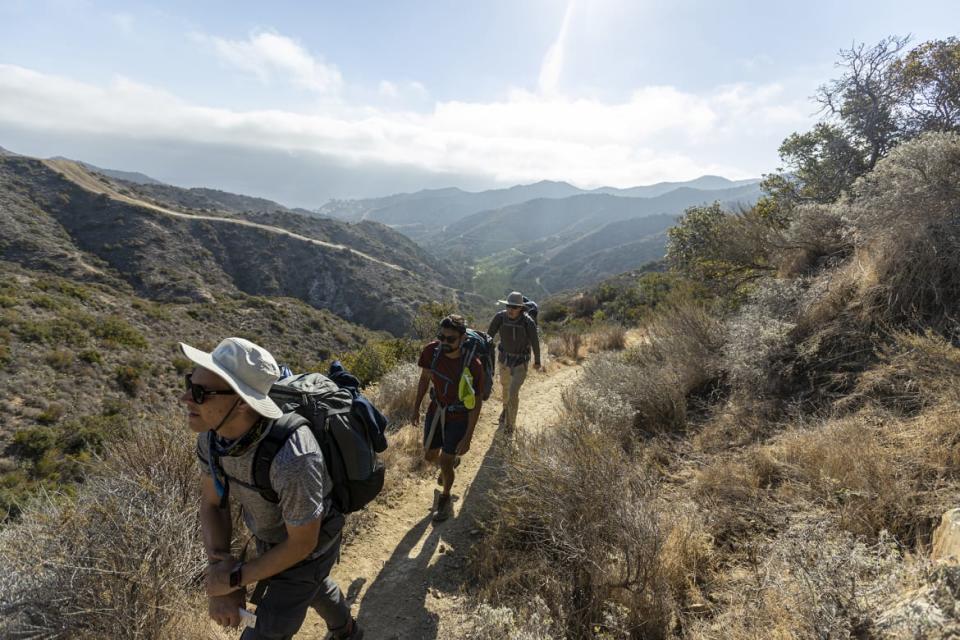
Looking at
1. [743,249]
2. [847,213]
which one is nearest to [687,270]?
[743,249]

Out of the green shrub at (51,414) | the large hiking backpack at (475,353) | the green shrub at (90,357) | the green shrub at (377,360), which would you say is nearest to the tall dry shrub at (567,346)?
the green shrub at (377,360)

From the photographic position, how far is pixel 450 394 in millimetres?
3836

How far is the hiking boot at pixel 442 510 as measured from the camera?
401 centimetres

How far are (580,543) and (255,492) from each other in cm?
197

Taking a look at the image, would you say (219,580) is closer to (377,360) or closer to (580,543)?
(580,543)

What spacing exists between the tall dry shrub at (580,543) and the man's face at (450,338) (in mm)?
1119

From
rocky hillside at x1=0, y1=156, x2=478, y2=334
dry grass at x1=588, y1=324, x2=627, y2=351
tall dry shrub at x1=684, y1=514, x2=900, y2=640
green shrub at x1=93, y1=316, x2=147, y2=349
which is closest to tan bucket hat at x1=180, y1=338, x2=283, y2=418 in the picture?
tall dry shrub at x1=684, y1=514, x2=900, y2=640

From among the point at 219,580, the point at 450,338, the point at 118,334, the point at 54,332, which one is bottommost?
the point at 118,334

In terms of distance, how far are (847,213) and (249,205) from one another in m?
145

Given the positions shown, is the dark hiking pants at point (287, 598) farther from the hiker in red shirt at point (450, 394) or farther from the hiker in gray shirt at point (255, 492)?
the hiker in red shirt at point (450, 394)

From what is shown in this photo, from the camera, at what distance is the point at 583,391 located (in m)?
5.45

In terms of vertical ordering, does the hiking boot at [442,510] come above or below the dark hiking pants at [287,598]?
below

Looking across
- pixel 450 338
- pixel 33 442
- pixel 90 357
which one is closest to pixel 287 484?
pixel 450 338

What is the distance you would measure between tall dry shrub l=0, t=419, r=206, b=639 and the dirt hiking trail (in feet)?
3.50
